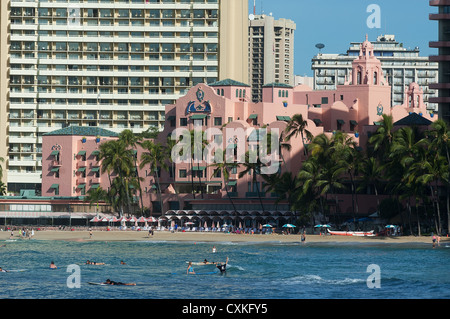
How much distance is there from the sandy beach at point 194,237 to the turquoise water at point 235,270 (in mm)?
4386

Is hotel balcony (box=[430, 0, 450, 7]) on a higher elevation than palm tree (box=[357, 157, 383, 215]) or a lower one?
higher

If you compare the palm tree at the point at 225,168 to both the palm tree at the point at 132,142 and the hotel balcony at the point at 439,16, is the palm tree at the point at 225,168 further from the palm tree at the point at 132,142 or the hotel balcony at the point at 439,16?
the hotel balcony at the point at 439,16

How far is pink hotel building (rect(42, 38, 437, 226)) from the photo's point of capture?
6526 inches

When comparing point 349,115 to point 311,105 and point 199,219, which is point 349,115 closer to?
point 311,105

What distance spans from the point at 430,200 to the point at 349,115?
46.0m

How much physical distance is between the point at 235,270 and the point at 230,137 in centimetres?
6309

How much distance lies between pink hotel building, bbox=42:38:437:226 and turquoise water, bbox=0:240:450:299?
82.4 feet

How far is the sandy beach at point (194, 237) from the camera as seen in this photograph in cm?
14074

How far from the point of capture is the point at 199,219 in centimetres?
16762
